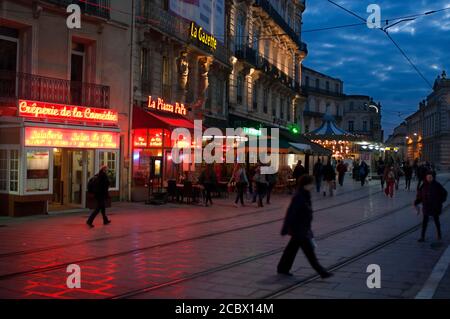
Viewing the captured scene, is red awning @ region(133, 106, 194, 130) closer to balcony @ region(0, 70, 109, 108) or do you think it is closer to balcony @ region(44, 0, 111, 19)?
balcony @ region(0, 70, 109, 108)

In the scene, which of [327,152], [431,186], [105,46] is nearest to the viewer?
[431,186]

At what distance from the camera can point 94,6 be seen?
19312 mm

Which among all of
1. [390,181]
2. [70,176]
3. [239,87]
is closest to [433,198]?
[70,176]

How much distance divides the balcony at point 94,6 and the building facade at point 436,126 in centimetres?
7480

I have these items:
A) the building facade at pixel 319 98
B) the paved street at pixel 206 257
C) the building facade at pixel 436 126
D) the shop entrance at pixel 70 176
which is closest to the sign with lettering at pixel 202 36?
the shop entrance at pixel 70 176

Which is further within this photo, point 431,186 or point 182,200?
point 182,200

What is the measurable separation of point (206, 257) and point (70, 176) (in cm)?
1050

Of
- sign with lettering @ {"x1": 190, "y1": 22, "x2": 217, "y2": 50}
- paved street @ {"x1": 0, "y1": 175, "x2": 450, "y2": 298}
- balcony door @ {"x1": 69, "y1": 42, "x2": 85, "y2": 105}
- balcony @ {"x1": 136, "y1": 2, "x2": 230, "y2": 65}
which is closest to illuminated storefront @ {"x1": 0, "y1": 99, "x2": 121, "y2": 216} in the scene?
balcony door @ {"x1": 69, "y1": 42, "x2": 85, "y2": 105}

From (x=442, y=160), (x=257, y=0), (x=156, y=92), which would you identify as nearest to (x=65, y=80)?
(x=156, y=92)

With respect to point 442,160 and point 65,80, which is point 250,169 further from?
point 442,160

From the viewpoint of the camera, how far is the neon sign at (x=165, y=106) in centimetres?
2308

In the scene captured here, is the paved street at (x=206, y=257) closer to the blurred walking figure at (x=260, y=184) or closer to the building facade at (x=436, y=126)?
the blurred walking figure at (x=260, y=184)

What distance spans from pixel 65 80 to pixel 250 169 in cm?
1199

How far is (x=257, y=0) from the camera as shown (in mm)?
35875
